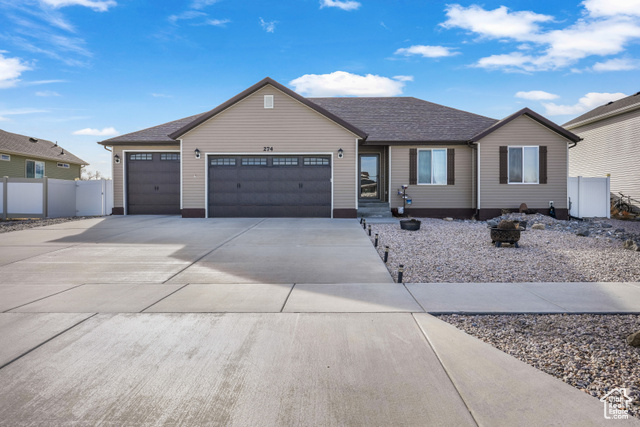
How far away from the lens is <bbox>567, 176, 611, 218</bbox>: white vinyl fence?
15.9 meters

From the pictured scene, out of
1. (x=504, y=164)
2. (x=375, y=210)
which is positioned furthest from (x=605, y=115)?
(x=375, y=210)

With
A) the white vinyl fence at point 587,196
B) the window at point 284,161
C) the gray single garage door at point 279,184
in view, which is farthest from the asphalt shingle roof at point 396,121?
the white vinyl fence at point 587,196

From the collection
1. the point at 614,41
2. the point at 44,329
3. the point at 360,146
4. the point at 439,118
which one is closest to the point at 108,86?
the point at 360,146

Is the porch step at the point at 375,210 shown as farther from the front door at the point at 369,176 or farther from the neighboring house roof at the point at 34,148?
the neighboring house roof at the point at 34,148

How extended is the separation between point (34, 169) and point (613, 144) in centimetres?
3701

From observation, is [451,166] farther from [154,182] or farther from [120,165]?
[120,165]

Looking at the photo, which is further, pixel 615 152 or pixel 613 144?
pixel 613 144

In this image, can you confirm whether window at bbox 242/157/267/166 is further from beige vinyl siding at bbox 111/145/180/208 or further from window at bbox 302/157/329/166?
beige vinyl siding at bbox 111/145/180/208

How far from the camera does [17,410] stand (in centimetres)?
233

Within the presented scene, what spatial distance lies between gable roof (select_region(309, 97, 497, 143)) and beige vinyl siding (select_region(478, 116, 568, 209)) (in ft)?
4.20

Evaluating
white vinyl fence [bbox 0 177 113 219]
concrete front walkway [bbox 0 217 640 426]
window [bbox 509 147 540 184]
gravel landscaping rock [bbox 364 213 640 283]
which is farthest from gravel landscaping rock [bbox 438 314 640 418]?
white vinyl fence [bbox 0 177 113 219]

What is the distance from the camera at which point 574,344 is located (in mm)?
3373

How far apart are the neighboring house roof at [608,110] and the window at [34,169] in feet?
119

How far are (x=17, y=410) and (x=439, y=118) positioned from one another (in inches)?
712
